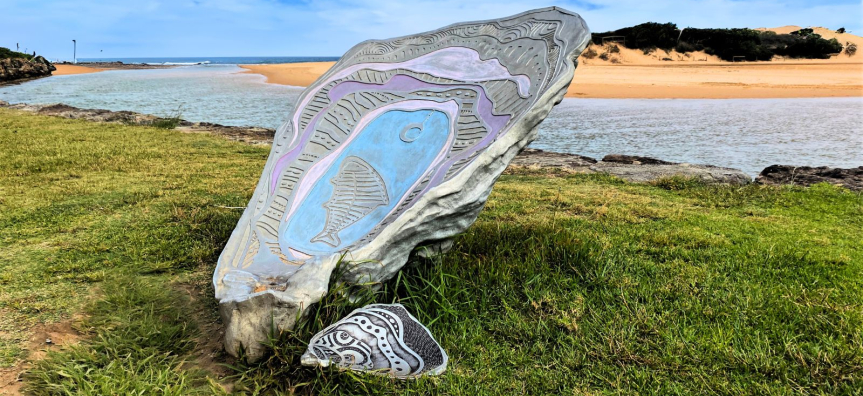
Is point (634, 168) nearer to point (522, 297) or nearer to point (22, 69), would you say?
point (522, 297)

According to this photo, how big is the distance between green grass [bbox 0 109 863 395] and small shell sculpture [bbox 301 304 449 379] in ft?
0.18

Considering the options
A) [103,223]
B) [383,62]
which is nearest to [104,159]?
[103,223]

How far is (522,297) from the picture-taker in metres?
2.67

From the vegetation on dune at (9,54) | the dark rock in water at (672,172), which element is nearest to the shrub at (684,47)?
the dark rock in water at (672,172)

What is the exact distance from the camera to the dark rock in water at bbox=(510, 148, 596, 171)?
6.48 meters

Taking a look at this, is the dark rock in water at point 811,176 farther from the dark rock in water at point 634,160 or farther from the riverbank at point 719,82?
the riverbank at point 719,82

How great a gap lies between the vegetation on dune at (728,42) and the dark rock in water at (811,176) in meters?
25.7

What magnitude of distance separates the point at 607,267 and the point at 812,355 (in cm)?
99

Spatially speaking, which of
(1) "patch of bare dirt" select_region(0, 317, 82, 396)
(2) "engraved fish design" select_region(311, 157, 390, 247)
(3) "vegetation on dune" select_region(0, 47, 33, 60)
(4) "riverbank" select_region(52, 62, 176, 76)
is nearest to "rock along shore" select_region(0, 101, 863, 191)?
(2) "engraved fish design" select_region(311, 157, 390, 247)

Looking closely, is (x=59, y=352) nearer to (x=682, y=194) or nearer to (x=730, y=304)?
(x=730, y=304)

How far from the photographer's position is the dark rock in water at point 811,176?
5.32 m

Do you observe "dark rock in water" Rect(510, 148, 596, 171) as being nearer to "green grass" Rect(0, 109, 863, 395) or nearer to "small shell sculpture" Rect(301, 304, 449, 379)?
"green grass" Rect(0, 109, 863, 395)

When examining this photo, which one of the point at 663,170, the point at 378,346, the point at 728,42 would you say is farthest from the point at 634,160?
the point at 728,42

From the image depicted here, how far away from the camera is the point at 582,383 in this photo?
6.74ft
